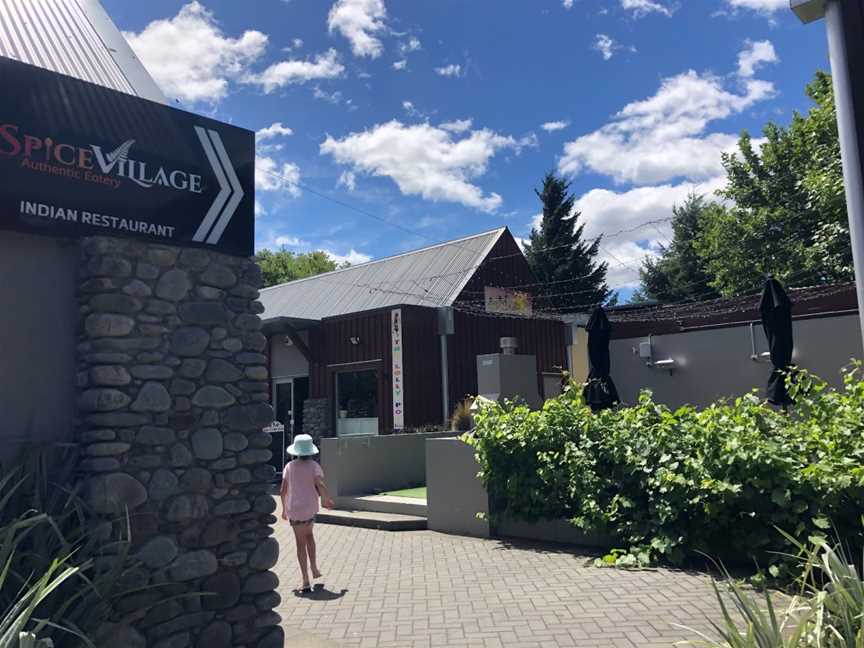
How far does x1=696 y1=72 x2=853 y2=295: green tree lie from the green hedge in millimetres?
16255

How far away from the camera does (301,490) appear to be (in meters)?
7.36

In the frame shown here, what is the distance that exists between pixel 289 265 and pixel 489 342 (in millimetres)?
33478

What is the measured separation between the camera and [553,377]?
20000 mm

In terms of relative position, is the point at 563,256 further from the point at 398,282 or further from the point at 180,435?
the point at 180,435

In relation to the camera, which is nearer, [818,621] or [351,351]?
[818,621]

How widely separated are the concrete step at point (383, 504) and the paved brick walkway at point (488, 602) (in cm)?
182

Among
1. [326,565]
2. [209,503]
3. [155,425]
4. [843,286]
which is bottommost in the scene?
[326,565]

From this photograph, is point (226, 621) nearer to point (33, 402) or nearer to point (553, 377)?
point (33, 402)

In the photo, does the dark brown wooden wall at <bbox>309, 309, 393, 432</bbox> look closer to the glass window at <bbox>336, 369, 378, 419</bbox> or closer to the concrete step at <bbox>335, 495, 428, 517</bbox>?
the glass window at <bbox>336, 369, 378, 419</bbox>

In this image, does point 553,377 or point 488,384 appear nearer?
point 488,384

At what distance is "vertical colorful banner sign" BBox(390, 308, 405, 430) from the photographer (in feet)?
53.0

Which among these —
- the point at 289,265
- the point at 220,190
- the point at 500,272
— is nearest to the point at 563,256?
the point at 500,272

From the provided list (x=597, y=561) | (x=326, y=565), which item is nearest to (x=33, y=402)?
(x=326, y=565)

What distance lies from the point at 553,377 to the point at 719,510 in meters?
13.7
